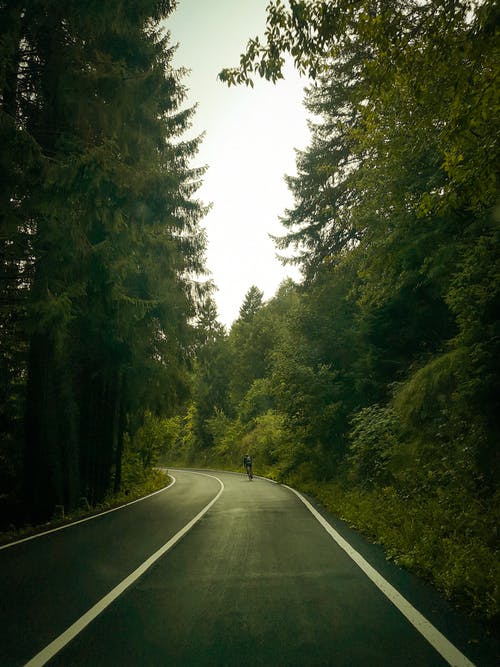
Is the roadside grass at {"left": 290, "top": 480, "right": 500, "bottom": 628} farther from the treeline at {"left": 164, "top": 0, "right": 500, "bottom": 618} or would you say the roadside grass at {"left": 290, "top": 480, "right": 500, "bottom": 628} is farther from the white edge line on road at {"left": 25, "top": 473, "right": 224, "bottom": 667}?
the white edge line on road at {"left": 25, "top": 473, "right": 224, "bottom": 667}

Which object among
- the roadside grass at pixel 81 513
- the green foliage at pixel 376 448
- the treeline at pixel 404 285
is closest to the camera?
the treeline at pixel 404 285

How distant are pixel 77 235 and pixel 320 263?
13175mm

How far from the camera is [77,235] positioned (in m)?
9.33

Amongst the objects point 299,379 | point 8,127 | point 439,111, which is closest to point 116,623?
point 439,111

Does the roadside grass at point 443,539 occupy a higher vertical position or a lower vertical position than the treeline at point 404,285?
lower

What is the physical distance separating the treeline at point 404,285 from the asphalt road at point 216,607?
2.77ft

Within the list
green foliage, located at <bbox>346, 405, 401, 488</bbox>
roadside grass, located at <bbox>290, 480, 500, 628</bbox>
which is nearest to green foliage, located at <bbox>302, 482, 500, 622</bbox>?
roadside grass, located at <bbox>290, 480, 500, 628</bbox>

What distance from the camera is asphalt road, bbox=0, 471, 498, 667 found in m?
3.52

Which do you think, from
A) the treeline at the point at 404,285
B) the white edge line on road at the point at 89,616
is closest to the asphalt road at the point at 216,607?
the white edge line on road at the point at 89,616

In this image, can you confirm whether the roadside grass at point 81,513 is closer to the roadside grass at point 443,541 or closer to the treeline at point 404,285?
the treeline at point 404,285

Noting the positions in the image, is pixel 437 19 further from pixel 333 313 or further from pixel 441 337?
pixel 333 313

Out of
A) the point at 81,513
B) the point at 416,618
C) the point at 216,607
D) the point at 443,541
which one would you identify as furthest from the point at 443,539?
the point at 81,513

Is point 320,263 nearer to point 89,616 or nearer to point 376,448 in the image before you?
point 376,448

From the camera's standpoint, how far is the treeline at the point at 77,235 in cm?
893
